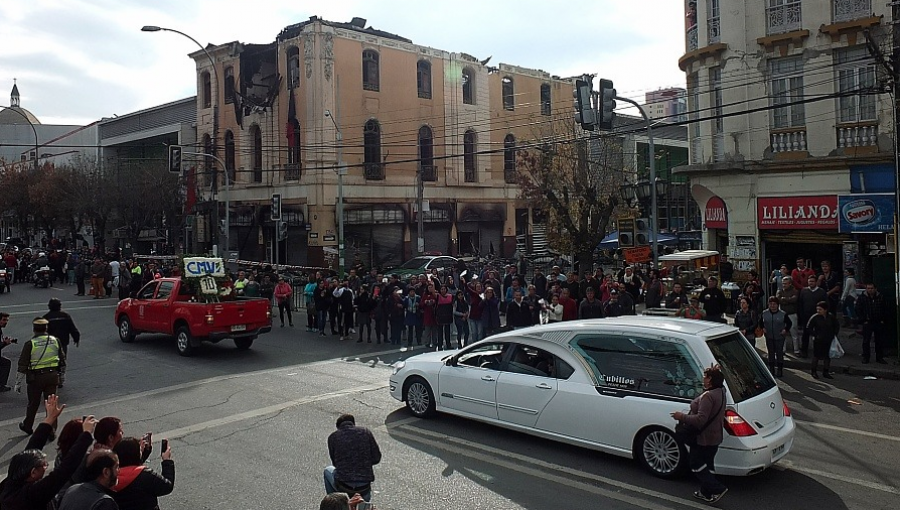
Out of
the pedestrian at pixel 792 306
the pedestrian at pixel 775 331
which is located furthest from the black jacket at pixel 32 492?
the pedestrian at pixel 792 306

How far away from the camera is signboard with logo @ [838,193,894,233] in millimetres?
17828

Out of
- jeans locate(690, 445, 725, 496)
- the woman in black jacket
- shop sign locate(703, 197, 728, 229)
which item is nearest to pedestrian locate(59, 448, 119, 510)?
the woman in black jacket

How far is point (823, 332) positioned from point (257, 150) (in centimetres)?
3399

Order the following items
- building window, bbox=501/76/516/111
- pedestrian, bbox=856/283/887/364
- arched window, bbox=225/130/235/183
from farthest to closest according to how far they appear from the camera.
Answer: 1. building window, bbox=501/76/516/111
2. arched window, bbox=225/130/235/183
3. pedestrian, bbox=856/283/887/364

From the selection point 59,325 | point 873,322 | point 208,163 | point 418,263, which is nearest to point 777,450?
point 873,322

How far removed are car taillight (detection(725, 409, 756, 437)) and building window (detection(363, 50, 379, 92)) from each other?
3391 centimetres

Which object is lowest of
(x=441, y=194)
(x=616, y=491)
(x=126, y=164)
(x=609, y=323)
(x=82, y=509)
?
(x=616, y=491)

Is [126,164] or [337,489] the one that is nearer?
[337,489]

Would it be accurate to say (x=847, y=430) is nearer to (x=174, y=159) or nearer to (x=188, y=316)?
(x=188, y=316)

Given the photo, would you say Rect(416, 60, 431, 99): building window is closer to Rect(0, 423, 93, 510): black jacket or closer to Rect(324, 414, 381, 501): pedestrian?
Rect(324, 414, 381, 501): pedestrian

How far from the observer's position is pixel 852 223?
18391mm

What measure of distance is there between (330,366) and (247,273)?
12584 millimetres

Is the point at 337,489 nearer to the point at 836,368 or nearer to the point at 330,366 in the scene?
the point at 330,366

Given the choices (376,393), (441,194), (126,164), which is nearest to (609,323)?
(376,393)
